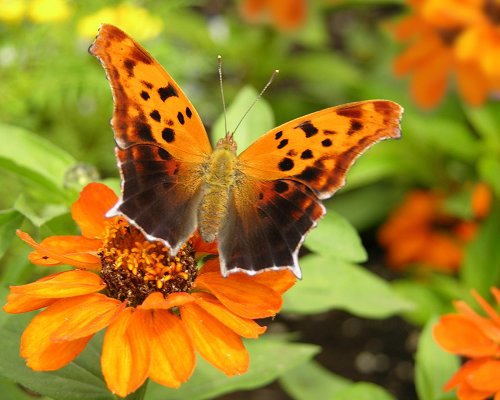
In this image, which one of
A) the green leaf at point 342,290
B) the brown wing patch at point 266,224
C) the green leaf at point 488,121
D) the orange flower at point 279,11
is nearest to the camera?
the brown wing patch at point 266,224

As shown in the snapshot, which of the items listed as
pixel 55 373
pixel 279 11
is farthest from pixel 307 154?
pixel 279 11

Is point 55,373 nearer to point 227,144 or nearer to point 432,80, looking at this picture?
point 227,144

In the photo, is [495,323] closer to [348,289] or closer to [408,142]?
[348,289]

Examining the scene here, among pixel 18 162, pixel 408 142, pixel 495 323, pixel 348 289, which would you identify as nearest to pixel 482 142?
pixel 408 142

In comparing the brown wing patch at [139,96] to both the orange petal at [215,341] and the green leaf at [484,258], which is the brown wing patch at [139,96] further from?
the green leaf at [484,258]

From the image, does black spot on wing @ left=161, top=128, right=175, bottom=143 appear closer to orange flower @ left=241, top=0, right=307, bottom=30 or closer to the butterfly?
the butterfly

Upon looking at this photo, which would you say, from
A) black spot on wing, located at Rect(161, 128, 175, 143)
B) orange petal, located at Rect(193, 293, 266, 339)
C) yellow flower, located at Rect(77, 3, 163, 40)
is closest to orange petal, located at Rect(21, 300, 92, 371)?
orange petal, located at Rect(193, 293, 266, 339)

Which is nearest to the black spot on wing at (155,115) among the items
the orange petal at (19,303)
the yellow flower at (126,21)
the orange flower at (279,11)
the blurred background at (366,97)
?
the orange petal at (19,303)
